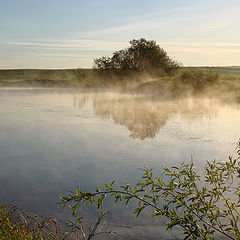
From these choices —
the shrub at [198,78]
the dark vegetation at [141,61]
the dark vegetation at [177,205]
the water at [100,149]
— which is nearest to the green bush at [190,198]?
the dark vegetation at [177,205]

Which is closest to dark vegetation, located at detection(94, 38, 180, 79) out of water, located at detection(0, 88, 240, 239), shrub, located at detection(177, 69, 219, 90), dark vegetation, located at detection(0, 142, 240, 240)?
shrub, located at detection(177, 69, 219, 90)

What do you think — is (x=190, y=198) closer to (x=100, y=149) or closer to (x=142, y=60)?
(x=100, y=149)

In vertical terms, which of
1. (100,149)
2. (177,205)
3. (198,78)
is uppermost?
(198,78)

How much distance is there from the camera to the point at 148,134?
1304cm

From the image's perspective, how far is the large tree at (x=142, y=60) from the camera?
43.2 metres

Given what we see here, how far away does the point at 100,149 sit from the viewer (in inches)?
412

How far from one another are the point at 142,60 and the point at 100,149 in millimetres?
33926

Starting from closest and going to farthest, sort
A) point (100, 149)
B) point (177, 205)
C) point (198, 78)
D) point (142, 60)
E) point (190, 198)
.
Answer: point (190, 198) < point (177, 205) < point (100, 149) < point (198, 78) < point (142, 60)

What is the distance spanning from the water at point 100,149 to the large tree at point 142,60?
80.2ft

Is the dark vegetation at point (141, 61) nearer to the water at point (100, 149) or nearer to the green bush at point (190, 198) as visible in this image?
the water at point (100, 149)

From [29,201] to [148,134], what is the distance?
7371 millimetres

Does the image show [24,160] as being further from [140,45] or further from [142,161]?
[140,45]

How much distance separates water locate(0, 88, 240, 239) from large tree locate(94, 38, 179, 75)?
24452 mm

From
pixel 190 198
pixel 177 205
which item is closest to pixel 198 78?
pixel 177 205
